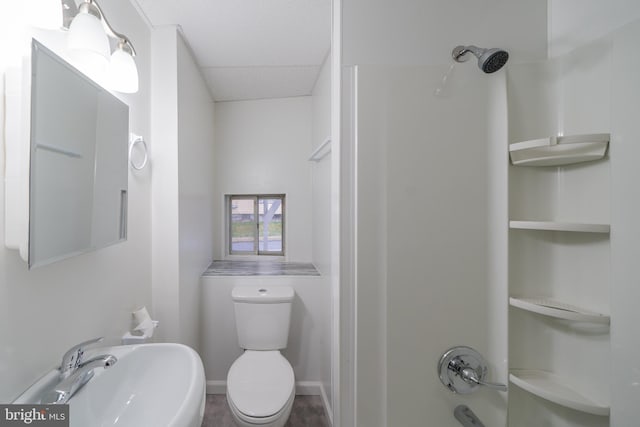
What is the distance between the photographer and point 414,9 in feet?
3.03

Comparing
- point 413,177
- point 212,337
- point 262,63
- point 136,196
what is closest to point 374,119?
point 413,177

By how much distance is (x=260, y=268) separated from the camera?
6.69 feet

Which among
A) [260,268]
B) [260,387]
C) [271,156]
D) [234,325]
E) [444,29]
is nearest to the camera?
A: [444,29]

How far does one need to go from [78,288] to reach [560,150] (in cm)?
168

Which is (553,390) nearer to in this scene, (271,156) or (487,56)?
(487,56)

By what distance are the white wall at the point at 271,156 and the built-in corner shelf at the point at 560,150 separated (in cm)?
170

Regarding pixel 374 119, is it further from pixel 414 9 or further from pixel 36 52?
pixel 36 52

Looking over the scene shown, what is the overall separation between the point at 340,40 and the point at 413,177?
568 mm

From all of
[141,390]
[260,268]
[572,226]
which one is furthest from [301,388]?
[572,226]

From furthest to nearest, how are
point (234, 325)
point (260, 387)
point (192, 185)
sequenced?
point (234, 325), point (192, 185), point (260, 387)

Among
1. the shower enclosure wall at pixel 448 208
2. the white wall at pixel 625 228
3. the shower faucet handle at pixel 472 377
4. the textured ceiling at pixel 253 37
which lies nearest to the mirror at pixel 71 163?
the textured ceiling at pixel 253 37

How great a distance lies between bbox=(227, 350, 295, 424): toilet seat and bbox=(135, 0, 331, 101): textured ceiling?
1.95m

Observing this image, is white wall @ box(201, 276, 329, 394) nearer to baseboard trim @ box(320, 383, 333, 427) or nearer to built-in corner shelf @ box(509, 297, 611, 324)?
baseboard trim @ box(320, 383, 333, 427)

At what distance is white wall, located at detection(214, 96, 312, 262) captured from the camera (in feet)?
7.64
